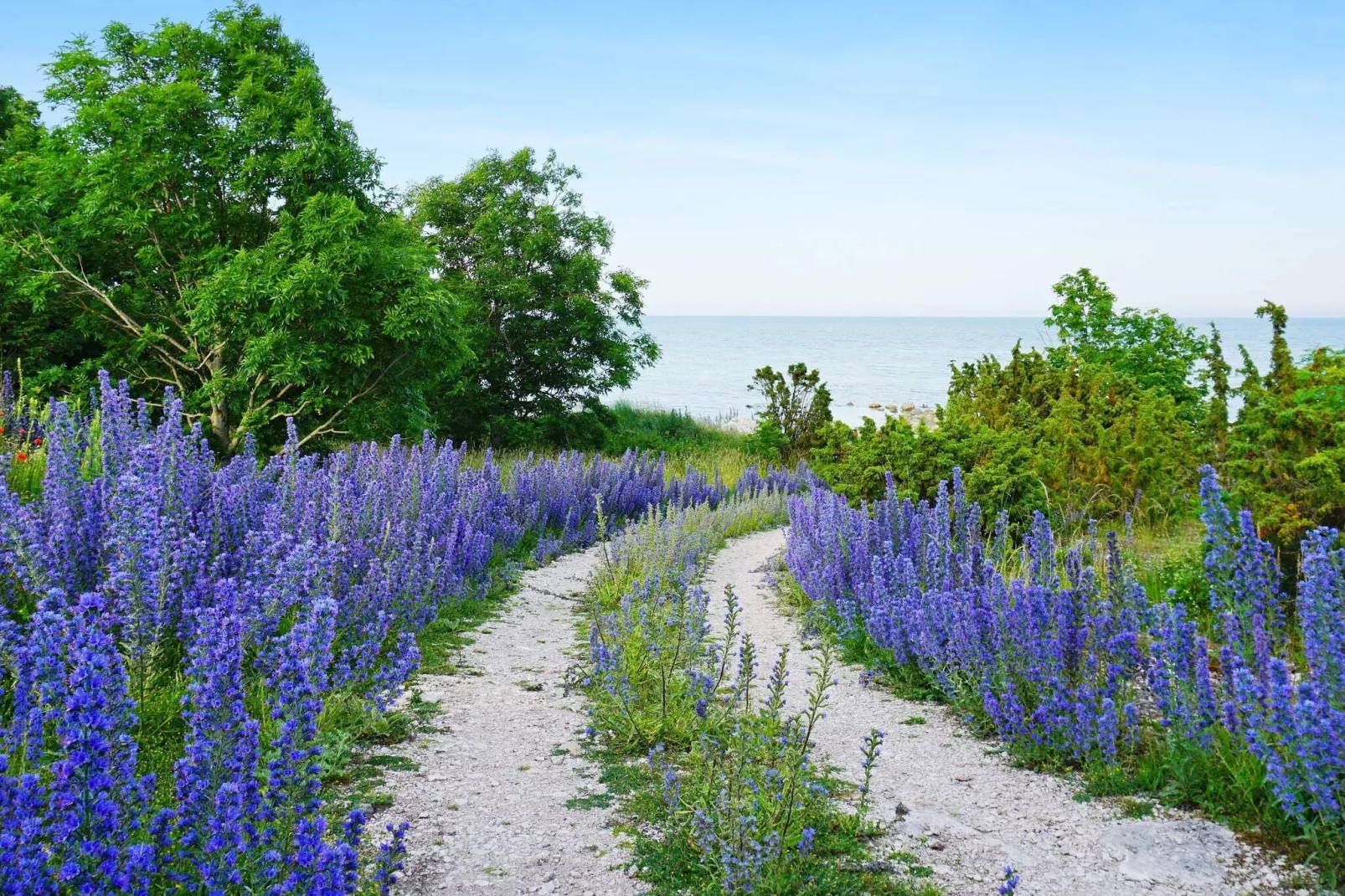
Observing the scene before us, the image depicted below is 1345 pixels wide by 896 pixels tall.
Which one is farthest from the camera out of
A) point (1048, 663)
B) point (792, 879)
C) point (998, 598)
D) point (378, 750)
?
point (998, 598)

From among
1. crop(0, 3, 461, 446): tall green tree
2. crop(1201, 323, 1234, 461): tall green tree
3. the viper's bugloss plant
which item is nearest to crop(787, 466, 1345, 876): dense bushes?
the viper's bugloss plant

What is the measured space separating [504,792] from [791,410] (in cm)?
1749

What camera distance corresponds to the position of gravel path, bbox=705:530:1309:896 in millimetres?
2977

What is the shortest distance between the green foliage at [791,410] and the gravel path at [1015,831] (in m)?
15.5

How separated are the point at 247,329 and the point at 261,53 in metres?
4.34

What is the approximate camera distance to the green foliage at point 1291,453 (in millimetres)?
6082

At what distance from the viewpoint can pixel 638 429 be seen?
25.2 meters

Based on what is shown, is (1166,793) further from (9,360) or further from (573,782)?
(9,360)

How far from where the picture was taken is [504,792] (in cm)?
357

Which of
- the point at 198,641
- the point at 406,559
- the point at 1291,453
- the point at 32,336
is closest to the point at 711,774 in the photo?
the point at 198,641

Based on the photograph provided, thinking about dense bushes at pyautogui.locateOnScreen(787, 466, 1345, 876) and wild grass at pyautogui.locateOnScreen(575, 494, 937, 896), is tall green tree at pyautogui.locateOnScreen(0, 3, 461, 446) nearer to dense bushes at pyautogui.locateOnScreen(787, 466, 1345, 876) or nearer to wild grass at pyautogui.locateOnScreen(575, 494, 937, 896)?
Result: wild grass at pyautogui.locateOnScreen(575, 494, 937, 896)

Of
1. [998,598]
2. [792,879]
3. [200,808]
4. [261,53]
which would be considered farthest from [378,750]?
[261,53]

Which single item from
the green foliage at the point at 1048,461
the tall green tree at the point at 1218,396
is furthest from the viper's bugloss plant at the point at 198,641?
the tall green tree at the point at 1218,396

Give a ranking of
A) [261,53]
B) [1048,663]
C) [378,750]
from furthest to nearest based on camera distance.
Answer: [261,53] → [1048,663] → [378,750]
